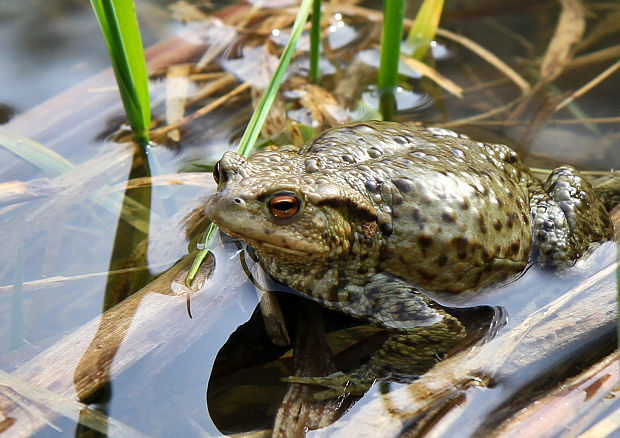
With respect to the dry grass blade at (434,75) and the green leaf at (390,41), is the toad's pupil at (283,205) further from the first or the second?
the dry grass blade at (434,75)

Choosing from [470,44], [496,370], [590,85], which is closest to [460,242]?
[496,370]

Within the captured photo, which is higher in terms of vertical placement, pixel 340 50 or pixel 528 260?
pixel 340 50

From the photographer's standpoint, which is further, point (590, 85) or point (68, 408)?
point (590, 85)

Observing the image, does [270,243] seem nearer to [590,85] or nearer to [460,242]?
[460,242]

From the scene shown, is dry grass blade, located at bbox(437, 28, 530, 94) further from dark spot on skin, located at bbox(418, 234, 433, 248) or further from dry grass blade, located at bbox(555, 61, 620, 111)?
dark spot on skin, located at bbox(418, 234, 433, 248)

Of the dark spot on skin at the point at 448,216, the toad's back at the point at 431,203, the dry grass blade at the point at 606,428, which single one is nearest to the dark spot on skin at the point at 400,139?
the toad's back at the point at 431,203

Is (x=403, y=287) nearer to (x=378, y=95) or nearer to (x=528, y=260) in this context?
(x=528, y=260)

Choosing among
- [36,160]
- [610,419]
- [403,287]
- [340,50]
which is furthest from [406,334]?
[340,50]

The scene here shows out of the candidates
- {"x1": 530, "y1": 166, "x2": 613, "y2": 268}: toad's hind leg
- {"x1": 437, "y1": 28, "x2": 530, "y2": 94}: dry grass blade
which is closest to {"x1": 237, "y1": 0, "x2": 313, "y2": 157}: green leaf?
Answer: {"x1": 530, "y1": 166, "x2": 613, "y2": 268}: toad's hind leg
